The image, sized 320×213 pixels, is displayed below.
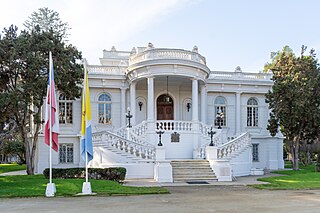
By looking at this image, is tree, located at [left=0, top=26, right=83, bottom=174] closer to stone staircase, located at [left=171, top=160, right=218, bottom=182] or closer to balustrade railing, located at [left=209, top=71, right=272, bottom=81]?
stone staircase, located at [left=171, top=160, right=218, bottom=182]

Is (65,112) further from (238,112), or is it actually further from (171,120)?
(238,112)

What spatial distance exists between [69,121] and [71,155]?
7.35ft

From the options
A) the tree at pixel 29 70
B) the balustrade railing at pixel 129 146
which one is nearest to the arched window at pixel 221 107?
the balustrade railing at pixel 129 146

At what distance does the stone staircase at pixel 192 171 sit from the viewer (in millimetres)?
16609

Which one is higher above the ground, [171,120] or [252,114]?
[252,114]

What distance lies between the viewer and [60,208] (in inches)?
351

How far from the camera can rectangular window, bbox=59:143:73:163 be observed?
77.2ft

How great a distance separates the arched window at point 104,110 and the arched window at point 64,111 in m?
1.96

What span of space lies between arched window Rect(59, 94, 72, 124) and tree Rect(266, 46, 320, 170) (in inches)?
515

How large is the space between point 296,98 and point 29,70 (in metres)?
15.2

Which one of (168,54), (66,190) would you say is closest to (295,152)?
(168,54)

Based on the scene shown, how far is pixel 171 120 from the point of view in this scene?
21625 mm

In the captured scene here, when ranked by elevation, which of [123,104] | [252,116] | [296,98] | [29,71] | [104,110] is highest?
[29,71]

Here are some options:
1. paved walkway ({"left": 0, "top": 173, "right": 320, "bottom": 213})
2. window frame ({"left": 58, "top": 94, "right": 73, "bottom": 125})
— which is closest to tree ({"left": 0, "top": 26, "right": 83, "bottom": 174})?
window frame ({"left": 58, "top": 94, "right": 73, "bottom": 125})
